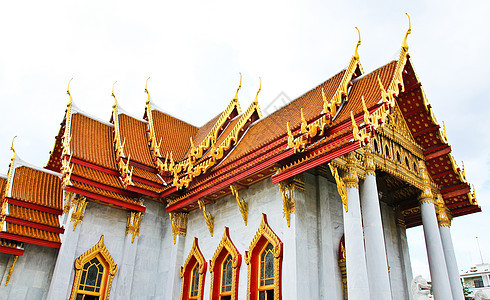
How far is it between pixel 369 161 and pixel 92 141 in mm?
10116

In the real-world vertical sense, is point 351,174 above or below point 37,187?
below

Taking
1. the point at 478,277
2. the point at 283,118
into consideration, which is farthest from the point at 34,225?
the point at 478,277

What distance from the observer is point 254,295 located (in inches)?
372

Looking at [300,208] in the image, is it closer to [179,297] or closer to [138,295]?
[179,297]

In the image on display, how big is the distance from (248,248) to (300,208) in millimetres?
1831

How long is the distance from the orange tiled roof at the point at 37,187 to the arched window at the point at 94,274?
1999 mm

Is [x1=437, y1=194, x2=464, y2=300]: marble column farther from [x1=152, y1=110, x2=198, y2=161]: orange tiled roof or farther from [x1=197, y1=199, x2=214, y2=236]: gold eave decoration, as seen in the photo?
[x1=152, y1=110, x2=198, y2=161]: orange tiled roof

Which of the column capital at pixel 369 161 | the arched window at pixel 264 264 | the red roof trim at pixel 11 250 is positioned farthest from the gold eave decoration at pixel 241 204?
the red roof trim at pixel 11 250

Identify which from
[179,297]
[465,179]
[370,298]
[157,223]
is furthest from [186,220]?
[465,179]

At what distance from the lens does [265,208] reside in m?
10.0

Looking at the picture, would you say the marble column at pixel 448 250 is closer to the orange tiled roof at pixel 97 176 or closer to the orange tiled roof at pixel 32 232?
the orange tiled roof at pixel 97 176

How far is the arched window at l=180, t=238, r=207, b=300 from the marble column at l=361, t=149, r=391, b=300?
16.5 ft

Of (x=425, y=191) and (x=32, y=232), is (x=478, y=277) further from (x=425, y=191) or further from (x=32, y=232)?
(x=32, y=232)

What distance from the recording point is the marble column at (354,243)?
722 centimetres
